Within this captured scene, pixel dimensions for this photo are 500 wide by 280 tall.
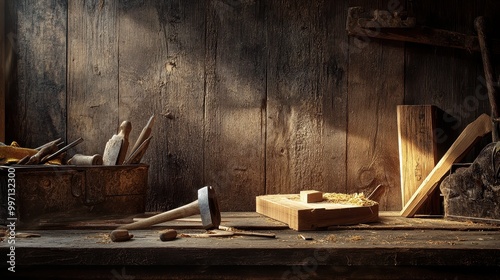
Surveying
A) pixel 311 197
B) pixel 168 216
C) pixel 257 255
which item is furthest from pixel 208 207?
pixel 311 197

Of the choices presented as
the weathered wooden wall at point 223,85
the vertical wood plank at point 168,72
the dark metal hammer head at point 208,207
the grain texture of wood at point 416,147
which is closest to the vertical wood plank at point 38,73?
the weathered wooden wall at point 223,85

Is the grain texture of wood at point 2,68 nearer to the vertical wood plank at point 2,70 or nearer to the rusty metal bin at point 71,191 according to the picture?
the vertical wood plank at point 2,70

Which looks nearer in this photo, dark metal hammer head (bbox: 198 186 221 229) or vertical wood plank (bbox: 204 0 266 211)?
dark metal hammer head (bbox: 198 186 221 229)

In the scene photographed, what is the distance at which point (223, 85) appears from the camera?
2844 millimetres

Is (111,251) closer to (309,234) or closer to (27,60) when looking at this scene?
(309,234)

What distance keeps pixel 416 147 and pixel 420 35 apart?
595 millimetres

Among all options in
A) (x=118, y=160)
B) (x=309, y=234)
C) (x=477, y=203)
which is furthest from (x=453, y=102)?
(x=118, y=160)

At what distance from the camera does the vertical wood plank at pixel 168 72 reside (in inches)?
112

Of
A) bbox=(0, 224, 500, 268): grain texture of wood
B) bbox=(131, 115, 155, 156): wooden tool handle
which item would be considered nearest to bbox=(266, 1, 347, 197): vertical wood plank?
bbox=(131, 115, 155, 156): wooden tool handle

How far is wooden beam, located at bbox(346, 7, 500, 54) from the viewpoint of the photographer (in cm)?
273

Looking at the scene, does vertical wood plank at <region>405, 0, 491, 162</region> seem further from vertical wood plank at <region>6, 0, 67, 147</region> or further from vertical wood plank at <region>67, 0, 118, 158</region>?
vertical wood plank at <region>6, 0, 67, 147</region>

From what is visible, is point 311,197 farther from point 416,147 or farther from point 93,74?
point 93,74

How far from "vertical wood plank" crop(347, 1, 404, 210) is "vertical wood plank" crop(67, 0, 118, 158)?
1299 millimetres

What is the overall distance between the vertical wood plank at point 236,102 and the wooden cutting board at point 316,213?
403mm
